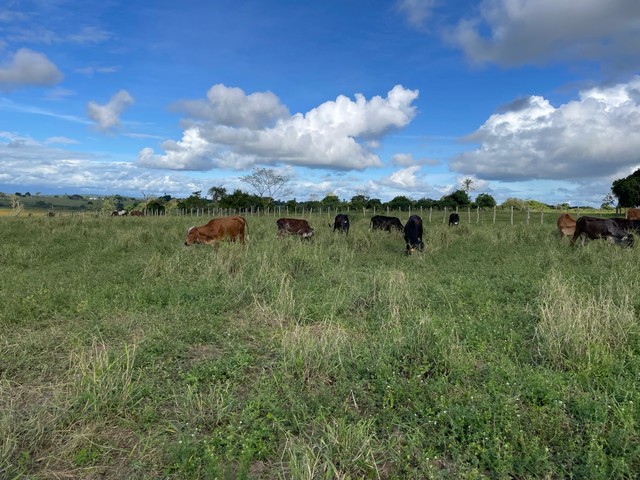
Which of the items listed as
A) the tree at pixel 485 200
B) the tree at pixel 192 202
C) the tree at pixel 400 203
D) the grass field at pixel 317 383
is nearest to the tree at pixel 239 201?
the tree at pixel 192 202

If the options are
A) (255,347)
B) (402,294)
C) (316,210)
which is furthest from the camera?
(316,210)

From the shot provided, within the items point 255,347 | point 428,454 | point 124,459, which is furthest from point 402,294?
point 124,459

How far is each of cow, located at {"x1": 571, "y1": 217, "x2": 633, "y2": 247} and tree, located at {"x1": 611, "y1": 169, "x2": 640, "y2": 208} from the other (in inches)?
1433

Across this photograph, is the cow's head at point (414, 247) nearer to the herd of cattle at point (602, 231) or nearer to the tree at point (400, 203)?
the herd of cattle at point (602, 231)

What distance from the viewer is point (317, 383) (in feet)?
13.1

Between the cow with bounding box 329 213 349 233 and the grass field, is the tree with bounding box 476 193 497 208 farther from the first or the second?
the grass field

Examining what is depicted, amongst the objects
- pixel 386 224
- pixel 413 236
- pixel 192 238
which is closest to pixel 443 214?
pixel 386 224

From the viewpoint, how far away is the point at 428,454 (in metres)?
3.03

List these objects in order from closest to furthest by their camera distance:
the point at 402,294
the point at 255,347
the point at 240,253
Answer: the point at 255,347 → the point at 402,294 → the point at 240,253

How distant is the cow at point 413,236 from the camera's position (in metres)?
13.0

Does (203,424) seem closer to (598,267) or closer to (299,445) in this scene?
(299,445)

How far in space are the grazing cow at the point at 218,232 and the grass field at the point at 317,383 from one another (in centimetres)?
603

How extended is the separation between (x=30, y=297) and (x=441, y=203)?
149 feet

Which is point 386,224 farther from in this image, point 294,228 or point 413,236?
point 413,236
